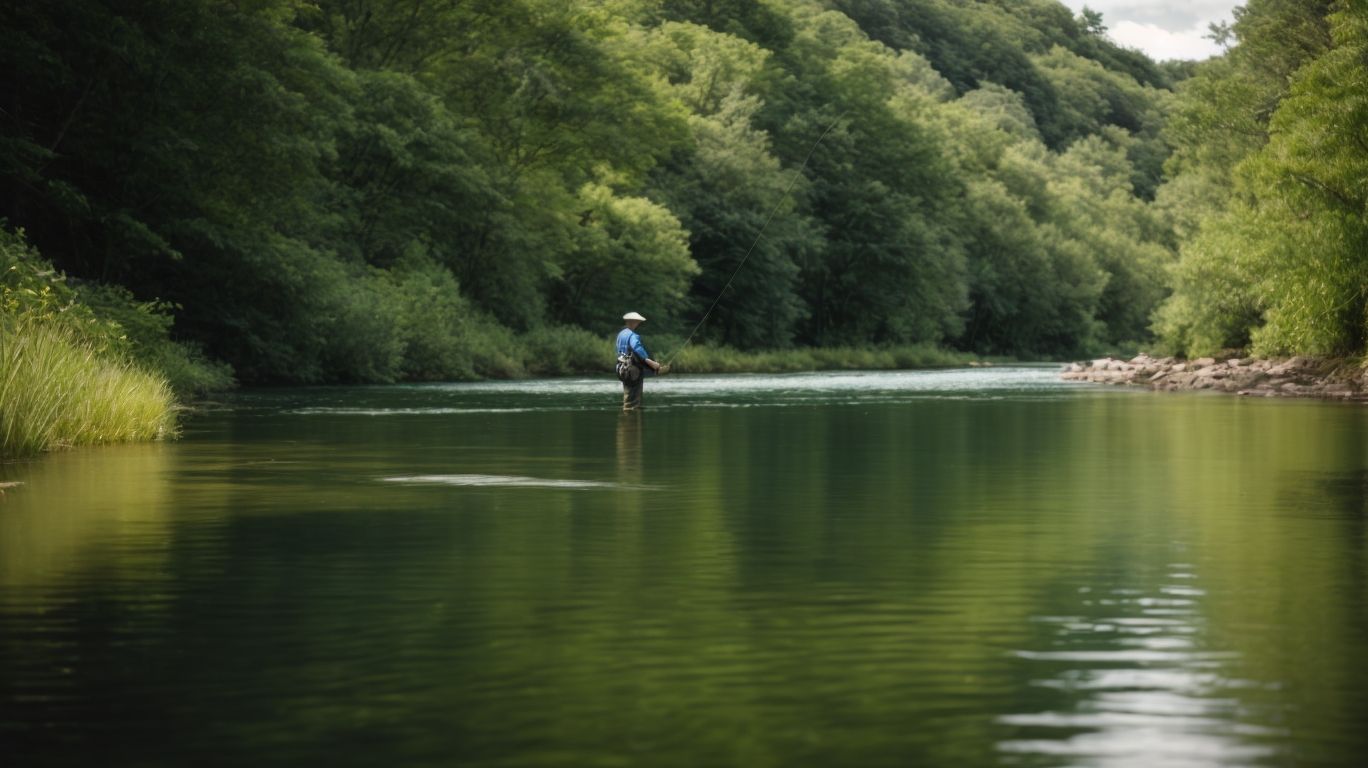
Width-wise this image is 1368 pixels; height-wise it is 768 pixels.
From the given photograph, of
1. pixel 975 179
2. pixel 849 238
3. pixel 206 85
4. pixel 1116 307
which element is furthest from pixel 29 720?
pixel 1116 307

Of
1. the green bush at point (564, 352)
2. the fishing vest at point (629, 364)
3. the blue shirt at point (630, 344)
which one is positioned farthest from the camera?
the green bush at point (564, 352)

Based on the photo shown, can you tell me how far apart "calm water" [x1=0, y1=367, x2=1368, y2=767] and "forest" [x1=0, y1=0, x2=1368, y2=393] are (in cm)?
832

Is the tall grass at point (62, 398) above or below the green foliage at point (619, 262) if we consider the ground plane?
below

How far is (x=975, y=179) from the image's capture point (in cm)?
11969

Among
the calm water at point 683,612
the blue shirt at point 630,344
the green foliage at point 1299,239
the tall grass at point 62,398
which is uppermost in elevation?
the green foliage at point 1299,239

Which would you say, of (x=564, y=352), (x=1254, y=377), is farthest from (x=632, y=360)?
(x=564, y=352)

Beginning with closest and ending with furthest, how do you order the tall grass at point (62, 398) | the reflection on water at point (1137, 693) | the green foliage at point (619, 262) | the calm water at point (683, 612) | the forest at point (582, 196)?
1. the reflection on water at point (1137, 693)
2. the calm water at point (683, 612)
3. the tall grass at point (62, 398)
4. the forest at point (582, 196)
5. the green foliage at point (619, 262)

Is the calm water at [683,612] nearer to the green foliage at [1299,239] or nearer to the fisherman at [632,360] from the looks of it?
the fisherman at [632,360]

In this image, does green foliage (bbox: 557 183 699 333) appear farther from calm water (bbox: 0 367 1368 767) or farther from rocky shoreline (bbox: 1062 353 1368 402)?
calm water (bbox: 0 367 1368 767)

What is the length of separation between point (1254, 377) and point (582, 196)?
3383 cm

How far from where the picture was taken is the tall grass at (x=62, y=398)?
21.3 meters

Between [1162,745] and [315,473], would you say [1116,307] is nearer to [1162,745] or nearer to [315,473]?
[315,473]

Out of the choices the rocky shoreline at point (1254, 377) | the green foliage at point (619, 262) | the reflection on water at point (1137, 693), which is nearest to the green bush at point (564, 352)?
the green foliage at point (619, 262)

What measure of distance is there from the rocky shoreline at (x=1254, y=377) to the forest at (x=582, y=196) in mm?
901
